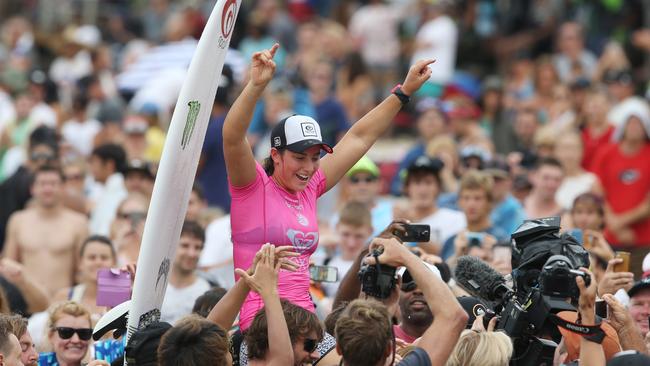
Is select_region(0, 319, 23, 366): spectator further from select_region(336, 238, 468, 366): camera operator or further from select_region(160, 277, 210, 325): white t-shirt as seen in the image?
select_region(160, 277, 210, 325): white t-shirt

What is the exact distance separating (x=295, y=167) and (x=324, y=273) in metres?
0.97

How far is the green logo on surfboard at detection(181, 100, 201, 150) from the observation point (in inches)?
264

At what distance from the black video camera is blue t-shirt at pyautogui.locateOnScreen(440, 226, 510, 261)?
11.3 feet

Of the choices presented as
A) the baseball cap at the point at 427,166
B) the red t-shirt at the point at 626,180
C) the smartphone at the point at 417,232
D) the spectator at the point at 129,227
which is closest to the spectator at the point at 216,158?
the spectator at the point at 129,227

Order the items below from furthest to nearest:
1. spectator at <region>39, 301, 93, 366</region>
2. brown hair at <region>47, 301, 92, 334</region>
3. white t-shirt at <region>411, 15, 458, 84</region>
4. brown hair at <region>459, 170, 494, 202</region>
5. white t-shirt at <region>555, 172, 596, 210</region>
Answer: white t-shirt at <region>411, 15, 458, 84</region>
white t-shirt at <region>555, 172, 596, 210</region>
brown hair at <region>459, 170, 494, 202</region>
brown hair at <region>47, 301, 92, 334</region>
spectator at <region>39, 301, 93, 366</region>

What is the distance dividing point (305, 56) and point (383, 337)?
12.9 metres

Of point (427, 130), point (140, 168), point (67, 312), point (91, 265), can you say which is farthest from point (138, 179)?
point (67, 312)

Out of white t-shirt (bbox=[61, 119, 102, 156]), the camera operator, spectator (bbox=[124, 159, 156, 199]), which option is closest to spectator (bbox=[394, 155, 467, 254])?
spectator (bbox=[124, 159, 156, 199])

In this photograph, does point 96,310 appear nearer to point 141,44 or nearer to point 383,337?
point 383,337

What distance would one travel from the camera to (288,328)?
6371 mm

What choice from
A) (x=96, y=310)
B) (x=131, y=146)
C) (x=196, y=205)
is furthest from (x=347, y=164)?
(x=131, y=146)

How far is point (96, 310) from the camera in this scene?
355 inches

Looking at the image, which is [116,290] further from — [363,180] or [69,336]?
[363,180]

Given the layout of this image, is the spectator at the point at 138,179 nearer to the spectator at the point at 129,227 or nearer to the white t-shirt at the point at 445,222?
the spectator at the point at 129,227
